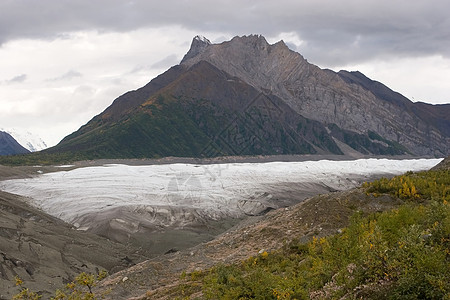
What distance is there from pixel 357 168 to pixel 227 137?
108311 millimetres

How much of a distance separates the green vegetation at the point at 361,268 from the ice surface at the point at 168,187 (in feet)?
97.2

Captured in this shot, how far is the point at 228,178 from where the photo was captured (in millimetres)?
70250

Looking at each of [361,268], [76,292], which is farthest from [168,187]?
[361,268]

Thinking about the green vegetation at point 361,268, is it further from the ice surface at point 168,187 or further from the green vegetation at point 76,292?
the ice surface at point 168,187

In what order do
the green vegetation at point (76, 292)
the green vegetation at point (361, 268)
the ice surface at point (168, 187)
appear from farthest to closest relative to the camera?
the ice surface at point (168, 187) → the green vegetation at point (76, 292) → the green vegetation at point (361, 268)

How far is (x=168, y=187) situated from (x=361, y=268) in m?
52.1

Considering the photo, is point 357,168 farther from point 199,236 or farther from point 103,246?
point 103,246

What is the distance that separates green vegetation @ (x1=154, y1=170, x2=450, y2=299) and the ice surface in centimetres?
2962

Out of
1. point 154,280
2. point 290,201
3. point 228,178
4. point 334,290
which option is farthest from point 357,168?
point 334,290

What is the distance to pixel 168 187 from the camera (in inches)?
2373

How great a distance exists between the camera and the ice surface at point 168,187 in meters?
47.8

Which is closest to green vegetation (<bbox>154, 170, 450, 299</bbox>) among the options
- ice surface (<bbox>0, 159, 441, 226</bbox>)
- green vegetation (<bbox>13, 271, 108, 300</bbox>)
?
green vegetation (<bbox>13, 271, 108, 300</bbox>)

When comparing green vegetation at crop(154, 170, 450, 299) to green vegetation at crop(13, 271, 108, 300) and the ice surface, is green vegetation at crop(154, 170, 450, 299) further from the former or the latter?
the ice surface

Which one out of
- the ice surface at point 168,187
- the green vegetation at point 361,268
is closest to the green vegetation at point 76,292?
the green vegetation at point 361,268
